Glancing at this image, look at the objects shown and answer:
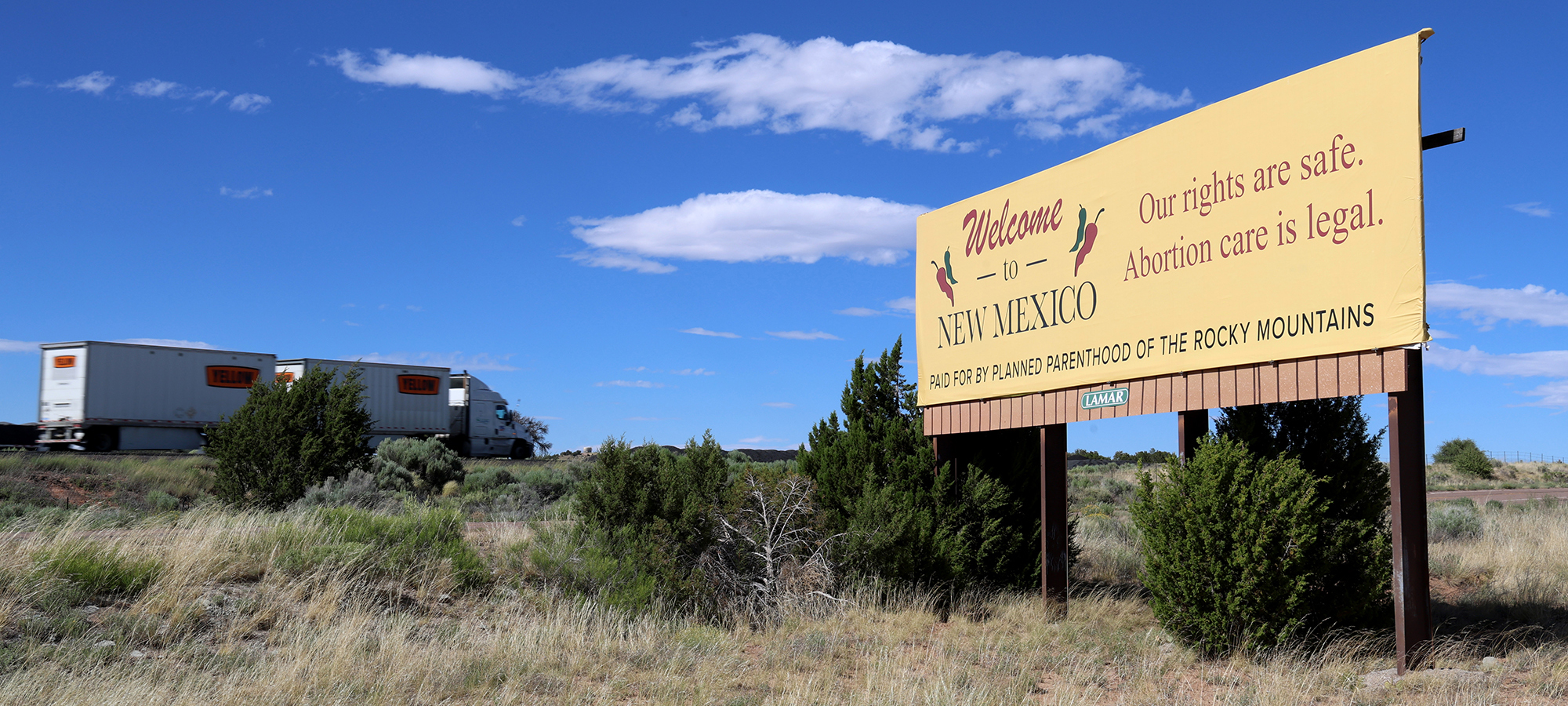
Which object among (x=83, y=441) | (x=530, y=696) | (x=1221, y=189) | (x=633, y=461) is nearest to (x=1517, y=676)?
(x=1221, y=189)

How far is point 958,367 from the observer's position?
12.7 metres

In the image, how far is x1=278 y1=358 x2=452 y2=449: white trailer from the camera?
1480 inches

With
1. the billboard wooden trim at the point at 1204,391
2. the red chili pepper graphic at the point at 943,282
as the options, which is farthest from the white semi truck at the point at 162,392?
the billboard wooden trim at the point at 1204,391

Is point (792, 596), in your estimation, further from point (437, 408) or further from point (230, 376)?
point (437, 408)

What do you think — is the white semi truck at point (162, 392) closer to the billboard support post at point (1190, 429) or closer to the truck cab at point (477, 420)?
the truck cab at point (477, 420)

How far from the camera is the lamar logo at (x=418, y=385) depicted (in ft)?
127

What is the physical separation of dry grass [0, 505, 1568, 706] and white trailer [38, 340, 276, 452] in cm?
2364

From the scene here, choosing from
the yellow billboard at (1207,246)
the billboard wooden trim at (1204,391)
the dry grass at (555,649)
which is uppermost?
the yellow billboard at (1207,246)

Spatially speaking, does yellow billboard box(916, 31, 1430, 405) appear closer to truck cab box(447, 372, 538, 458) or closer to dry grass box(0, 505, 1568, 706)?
dry grass box(0, 505, 1568, 706)

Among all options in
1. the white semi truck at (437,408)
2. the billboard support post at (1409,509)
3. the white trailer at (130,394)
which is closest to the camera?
the billboard support post at (1409,509)

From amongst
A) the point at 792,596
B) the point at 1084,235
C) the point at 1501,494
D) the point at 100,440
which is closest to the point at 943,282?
the point at 1084,235

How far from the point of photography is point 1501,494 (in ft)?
126

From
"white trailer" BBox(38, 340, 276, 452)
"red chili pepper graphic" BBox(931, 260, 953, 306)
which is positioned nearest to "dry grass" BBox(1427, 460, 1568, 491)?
"red chili pepper graphic" BBox(931, 260, 953, 306)

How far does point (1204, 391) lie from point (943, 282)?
442 cm
